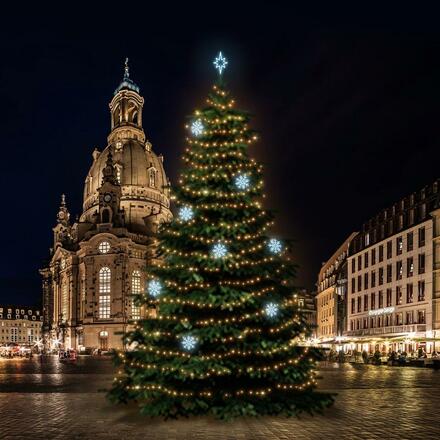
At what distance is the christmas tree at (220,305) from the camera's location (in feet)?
50.6

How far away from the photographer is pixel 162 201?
143 m

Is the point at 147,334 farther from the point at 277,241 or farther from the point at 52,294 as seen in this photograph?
the point at 52,294

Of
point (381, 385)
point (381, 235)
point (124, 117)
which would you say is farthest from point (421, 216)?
point (124, 117)

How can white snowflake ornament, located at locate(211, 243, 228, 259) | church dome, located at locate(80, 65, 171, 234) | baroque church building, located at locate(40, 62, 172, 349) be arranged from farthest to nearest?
church dome, located at locate(80, 65, 171, 234)
baroque church building, located at locate(40, 62, 172, 349)
white snowflake ornament, located at locate(211, 243, 228, 259)

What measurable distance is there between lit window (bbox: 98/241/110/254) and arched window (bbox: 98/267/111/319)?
11.8 ft

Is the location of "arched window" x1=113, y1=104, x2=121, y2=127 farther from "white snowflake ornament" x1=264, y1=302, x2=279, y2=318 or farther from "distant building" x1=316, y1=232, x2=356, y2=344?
"white snowflake ornament" x1=264, y1=302, x2=279, y2=318

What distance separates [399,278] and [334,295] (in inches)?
1252

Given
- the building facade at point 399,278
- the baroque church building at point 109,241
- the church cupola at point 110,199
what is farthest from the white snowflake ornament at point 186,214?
the church cupola at point 110,199

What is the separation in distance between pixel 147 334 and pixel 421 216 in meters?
53.6

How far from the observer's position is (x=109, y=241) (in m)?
123

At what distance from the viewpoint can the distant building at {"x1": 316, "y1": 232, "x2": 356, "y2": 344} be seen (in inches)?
3626

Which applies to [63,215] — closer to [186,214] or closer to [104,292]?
[104,292]

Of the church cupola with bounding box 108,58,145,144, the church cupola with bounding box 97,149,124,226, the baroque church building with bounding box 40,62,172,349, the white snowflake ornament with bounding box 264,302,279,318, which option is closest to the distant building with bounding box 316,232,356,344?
the baroque church building with bounding box 40,62,172,349

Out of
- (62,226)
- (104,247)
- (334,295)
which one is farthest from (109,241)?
(334,295)
